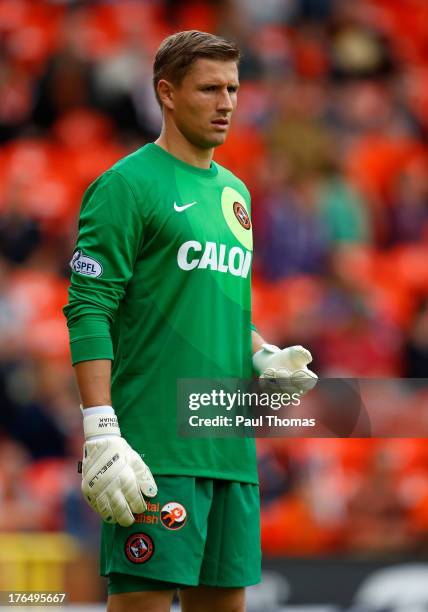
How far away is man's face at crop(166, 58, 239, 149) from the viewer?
139 inches

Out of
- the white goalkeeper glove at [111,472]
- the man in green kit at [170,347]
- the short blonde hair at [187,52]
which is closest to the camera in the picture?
the white goalkeeper glove at [111,472]

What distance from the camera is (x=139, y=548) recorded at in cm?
331

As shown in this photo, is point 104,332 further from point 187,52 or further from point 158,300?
point 187,52

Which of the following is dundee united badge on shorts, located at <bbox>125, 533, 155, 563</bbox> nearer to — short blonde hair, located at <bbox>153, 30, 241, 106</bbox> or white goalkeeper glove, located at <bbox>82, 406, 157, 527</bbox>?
white goalkeeper glove, located at <bbox>82, 406, 157, 527</bbox>

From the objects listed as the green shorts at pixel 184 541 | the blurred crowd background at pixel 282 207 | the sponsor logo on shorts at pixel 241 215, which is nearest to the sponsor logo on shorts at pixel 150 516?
the green shorts at pixel 184 541

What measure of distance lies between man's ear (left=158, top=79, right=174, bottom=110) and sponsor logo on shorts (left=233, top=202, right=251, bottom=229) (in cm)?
34

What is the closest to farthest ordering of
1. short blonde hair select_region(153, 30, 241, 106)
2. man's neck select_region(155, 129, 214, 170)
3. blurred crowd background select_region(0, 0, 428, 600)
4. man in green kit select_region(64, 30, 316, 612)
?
man in green kit select_region(64, 30, 316, 612) → short blonde hair select_region(153, 30, 241, 106) → man's neck select_region(155, 129, 214, 170) → blurred crowd background select_region(0, 0, 428, 600)

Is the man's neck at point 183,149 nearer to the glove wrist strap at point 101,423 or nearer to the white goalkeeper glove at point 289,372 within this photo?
the white goalkeeper glove at point 289,372

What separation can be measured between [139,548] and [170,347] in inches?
21.1

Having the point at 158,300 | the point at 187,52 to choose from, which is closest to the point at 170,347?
the point at 158,300

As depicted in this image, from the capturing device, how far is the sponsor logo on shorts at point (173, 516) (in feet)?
10.9

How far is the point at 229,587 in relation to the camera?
3.47 metres

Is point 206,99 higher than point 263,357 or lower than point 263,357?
higher

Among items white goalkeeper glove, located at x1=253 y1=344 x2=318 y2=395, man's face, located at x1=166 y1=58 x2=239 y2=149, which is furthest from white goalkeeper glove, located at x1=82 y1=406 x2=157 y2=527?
man's face, located at x1=166 y1=58 x2=239 y2=149
